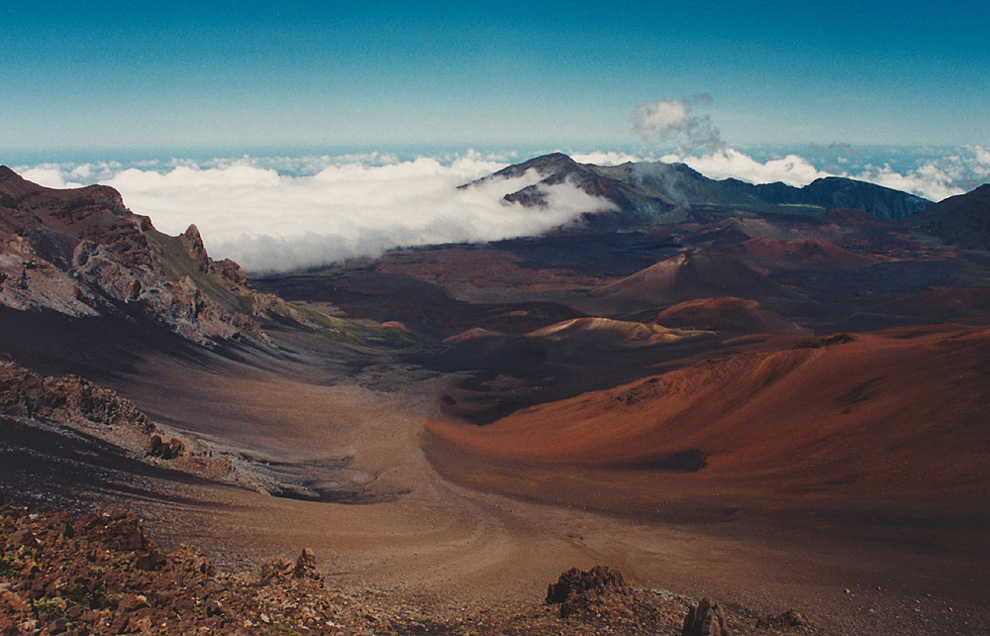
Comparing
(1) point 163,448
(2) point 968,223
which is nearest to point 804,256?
(2) point 968,223

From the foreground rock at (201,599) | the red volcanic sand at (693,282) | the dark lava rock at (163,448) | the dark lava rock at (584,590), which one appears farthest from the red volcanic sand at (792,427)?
the red volcanic sand at (693,282)

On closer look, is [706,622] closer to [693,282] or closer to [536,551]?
[536,551]

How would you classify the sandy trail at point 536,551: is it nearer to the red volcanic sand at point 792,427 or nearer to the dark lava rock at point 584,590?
the dark lava rock at point 584,590

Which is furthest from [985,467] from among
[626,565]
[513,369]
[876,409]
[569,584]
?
[513,369]

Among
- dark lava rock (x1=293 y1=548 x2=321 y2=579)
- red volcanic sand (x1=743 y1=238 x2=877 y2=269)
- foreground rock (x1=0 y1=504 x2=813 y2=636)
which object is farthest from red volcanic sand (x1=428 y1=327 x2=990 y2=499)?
red volcanic sand (x1=743 y1=238 x2=877 y2=269)

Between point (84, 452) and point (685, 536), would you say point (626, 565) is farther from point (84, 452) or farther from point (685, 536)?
→ point (84, 452)

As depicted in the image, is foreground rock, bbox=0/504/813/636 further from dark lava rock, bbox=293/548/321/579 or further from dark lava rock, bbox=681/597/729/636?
dark lava rock, bbox=681/597/729/636
